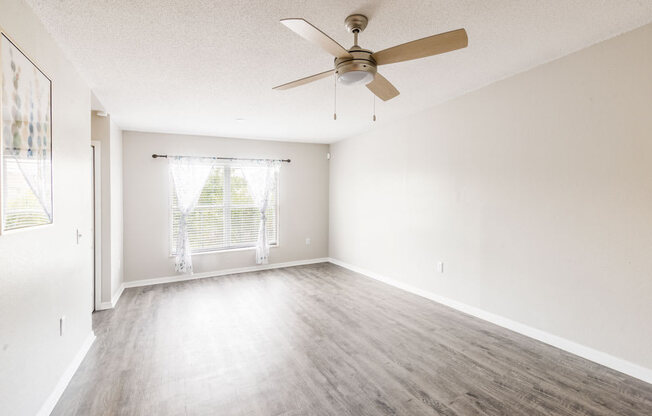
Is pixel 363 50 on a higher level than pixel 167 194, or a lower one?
higher

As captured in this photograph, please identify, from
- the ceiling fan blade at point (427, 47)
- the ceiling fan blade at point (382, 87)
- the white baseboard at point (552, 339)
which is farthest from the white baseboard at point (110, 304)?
the ceiling fan blade at point (427, 47)

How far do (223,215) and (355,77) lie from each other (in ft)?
13.8

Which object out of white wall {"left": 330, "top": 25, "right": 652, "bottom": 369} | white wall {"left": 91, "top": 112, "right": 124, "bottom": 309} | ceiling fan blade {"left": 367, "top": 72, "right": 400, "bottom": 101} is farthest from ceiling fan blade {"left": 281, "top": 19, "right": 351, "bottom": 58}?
white wall {"left": 91, "top": 112, "right": 124, "bottom": 309}

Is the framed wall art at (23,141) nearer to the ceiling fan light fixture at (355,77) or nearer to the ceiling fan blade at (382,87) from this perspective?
the ceiling fan light fixture at (355,77)

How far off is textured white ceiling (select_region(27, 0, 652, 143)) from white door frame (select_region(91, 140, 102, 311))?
61cm

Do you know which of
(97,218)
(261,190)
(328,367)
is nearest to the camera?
(328,367)

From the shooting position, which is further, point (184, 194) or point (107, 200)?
point (184, 194)

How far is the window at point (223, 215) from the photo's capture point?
5.25 metres

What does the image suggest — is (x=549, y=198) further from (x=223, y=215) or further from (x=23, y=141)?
(x=223, y=215)

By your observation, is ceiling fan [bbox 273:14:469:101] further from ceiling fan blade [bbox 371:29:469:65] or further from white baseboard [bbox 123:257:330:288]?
white baseboard [bbox 123:257:330:288]

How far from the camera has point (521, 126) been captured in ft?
9.75

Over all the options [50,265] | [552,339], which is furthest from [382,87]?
[552,339]

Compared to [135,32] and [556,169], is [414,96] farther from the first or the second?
[135,32]

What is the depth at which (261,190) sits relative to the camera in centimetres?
572
